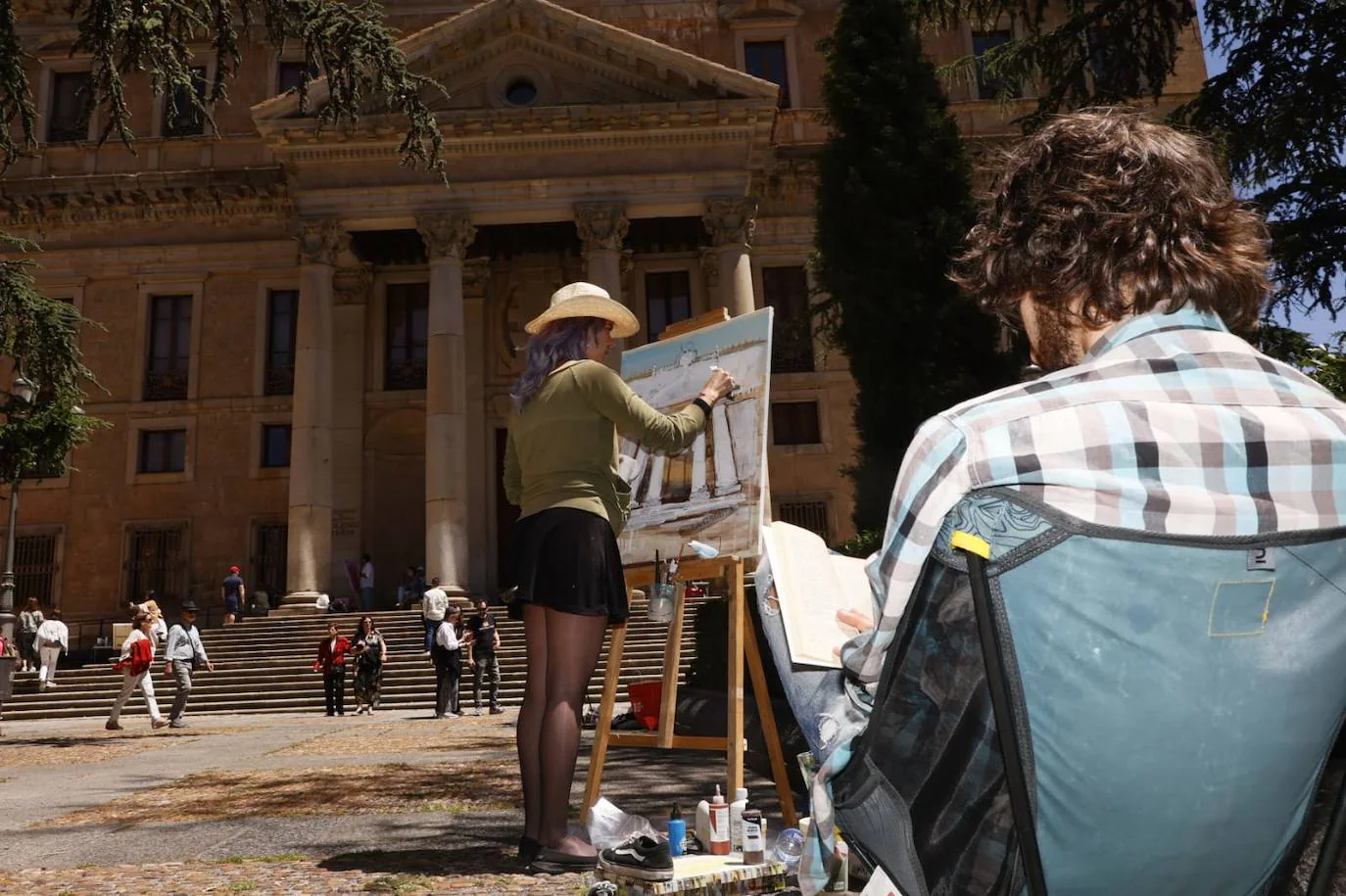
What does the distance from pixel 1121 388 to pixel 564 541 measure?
9.25 feet

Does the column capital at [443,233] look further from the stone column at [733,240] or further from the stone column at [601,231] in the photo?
the stone column at [733,240]

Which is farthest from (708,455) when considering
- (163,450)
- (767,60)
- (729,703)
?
(767,60)

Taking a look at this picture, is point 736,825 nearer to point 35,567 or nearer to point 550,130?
point 550,130

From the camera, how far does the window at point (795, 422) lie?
97.6 ft

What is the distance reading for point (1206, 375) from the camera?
1629mm

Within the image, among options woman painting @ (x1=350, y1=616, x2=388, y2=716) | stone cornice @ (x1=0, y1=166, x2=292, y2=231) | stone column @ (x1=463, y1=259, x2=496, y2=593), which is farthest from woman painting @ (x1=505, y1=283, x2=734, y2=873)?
stone cornice @ (x1=0, y1=166, x2=292, y2=231)

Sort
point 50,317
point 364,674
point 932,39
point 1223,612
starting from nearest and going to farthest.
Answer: point 1223,612, point 50,317, point 364,674, point 932,39

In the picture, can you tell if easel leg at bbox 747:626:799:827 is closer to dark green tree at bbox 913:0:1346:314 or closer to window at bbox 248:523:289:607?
dark green tree at bbox 913:0:1346:314

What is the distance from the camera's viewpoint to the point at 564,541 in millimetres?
4156

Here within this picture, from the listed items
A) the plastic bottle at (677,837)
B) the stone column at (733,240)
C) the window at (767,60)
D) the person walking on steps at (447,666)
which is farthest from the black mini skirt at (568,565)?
the window at (767,60)

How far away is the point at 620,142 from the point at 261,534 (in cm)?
1448

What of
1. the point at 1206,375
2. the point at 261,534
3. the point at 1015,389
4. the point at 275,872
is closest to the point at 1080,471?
the point at 1015,389

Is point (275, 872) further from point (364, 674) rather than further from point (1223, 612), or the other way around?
point (364, 674)

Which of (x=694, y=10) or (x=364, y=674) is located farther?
(x=694, y=10)
